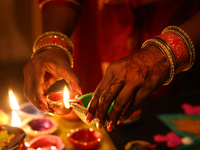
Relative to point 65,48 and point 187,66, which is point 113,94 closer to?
point 187,66

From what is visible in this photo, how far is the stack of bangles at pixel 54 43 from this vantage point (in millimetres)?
908

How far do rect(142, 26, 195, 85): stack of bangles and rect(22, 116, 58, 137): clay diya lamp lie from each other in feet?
2.15

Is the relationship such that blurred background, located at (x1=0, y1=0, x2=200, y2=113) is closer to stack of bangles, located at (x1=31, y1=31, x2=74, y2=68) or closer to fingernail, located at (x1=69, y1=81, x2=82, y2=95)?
stack of bangles, located at (x1=31, y1=31, x2=74, y2=68)

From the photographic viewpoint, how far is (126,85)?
584mm

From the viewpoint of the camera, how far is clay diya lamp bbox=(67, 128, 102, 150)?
2.99ft

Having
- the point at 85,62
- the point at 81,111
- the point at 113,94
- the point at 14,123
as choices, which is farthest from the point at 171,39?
the point at 85,62

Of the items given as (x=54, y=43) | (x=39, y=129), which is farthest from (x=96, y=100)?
(x=39, y=129)

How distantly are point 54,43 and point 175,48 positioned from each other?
0.55 meters

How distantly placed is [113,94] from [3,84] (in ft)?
8.56

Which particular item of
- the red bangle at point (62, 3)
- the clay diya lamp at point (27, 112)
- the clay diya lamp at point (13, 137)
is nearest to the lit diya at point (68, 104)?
the clay diya lamp at point (13, 137)

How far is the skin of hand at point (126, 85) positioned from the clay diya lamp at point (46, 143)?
359 millimetres

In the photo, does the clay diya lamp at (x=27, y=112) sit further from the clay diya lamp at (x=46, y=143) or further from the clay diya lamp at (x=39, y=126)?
the clay diya lamp at (x=46, y=143)

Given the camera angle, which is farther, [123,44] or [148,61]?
[123,44]

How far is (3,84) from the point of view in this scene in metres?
2.75
